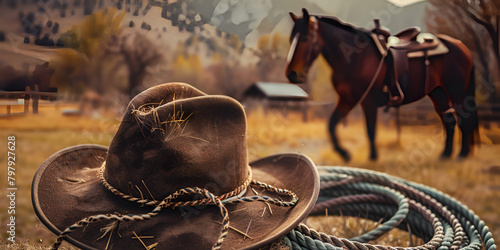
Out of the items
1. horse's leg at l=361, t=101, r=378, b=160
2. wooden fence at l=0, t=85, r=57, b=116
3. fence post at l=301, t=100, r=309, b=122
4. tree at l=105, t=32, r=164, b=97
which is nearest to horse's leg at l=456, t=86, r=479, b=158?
horse's leg at l=361, t=101, r=378, b=160

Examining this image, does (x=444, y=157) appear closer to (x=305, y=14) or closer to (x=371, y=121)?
(x=371, y=121)

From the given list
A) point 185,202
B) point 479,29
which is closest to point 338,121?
point 479,29

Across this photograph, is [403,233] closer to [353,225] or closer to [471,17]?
[353,225]

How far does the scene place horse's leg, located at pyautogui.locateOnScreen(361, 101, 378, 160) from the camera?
2.00 m

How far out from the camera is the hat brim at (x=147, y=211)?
87 centimetres

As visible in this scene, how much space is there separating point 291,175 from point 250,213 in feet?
0.97

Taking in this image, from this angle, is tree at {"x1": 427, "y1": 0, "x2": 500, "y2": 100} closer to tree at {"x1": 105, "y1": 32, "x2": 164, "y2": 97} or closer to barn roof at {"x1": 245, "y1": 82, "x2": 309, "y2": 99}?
barn roof at {"x1": 245, "y1": 82, "x2": 309, "y2": 99}

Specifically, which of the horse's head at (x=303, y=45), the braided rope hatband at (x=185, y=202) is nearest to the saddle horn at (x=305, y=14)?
the horse's head at (x=303, y=45)

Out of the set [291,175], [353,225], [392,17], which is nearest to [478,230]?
[353,225]

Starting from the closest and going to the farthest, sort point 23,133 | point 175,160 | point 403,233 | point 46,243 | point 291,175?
point 175,160, point 291,175, point 46,243, point 23,133, point 403,233

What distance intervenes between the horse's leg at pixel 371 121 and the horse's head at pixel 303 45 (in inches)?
16.1

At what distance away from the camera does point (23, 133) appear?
172cm

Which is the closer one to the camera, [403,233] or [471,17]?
[403,233]

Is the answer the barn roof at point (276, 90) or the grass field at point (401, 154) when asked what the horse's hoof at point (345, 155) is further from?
the barn roof at point (276, 90)
